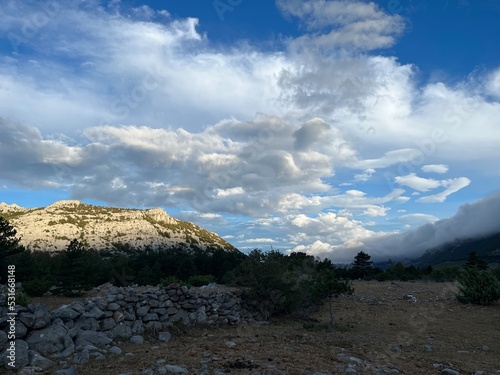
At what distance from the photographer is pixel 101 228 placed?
139625 mm

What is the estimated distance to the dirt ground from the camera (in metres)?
9.42

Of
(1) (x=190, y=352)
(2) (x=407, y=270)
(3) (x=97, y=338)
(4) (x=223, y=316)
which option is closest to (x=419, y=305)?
(4) (x=223, y=316)

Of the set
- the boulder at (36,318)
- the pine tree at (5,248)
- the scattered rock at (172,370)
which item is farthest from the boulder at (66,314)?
the pine tree at (5,248)

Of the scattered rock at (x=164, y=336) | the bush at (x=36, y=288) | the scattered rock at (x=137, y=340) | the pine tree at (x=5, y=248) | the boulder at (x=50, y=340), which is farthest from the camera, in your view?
the pine tree at (x=5, y=248)

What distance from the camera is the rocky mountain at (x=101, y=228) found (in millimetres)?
120000

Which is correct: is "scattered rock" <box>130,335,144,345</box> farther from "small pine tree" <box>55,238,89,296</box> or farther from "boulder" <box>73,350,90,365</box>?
"small pine tree" <box>55,238,89,296</box>

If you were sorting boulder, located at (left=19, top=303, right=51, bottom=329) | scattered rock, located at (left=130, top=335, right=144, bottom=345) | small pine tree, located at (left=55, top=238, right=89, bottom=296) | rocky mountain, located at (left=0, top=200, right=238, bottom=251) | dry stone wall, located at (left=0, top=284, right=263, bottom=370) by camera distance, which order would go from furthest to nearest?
rocky mountain, located at (left=0, top=200, right=238, bottom=251), small pine tree, located at (left=55, top=238, right=89, bottom=296), scattered rock, located at (left=130, top=335, right=144, bottom=345), boulder, located at (left=19, top=303, right=51, bottom=329), dry stone wall, located at (left=0, top=284, right=263, bottom=370)

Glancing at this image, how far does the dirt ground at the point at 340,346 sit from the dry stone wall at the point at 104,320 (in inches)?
24.0

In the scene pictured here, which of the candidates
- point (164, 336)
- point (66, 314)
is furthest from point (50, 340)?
point (164, 336)

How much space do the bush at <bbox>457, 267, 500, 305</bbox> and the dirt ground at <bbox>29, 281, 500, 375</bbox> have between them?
123 cm

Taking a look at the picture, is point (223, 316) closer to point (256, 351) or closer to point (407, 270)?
point (256, 351)

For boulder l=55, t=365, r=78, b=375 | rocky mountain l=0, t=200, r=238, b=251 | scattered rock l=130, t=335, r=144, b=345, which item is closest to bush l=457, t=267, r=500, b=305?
scattered rock l=130, t=335, r=144, b=345

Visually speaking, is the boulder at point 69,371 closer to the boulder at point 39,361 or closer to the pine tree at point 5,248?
the boulder at point 39,361

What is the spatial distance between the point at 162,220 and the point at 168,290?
162 meters
